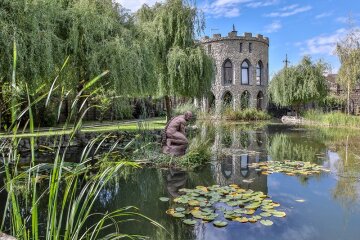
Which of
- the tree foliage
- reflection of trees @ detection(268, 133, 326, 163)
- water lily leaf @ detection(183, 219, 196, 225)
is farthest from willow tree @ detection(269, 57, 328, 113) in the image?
water lily leaf @ detection(183, 219, 196, 225)

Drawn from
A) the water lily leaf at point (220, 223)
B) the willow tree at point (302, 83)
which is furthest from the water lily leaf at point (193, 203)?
the willow tree at point (302, 83)

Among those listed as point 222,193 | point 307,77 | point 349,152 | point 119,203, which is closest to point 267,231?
point 222,193

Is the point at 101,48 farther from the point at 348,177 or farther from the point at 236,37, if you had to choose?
the point at 236,37

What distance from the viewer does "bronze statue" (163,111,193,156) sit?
7.24 m

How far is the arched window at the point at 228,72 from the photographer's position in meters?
27.7

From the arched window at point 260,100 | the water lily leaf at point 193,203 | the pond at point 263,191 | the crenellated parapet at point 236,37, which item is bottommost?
Result: the pond at point 263,191

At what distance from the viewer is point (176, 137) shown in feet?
23.8

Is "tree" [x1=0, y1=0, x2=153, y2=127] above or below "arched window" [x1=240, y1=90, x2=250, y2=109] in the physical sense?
above

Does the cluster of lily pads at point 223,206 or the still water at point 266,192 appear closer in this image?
the still water at point 266,192

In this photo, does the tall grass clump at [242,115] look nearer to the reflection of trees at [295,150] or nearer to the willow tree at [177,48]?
the willow tree at [177,48]

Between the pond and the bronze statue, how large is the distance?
74 cm

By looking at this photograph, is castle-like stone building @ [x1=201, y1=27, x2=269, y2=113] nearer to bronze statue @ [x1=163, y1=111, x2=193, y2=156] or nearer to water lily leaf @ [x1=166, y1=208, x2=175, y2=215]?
bronze statue @ [x1=163, y1=111, x2=193, y2=156]

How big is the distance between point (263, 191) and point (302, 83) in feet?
60.3

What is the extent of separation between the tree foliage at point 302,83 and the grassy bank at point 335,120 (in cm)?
150
